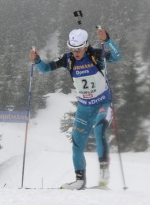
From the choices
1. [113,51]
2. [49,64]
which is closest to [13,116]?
[49,64]

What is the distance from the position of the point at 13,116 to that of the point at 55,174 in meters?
40.7

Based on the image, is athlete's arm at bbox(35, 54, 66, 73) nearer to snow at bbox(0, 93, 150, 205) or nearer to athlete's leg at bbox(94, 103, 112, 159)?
athlete's leg at bbox(94, 103, 112, 159)

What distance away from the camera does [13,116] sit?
5450 cm

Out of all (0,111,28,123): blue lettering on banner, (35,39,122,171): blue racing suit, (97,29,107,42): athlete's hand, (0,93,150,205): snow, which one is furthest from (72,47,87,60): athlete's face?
(0,111,28,123): blue lettering on banner

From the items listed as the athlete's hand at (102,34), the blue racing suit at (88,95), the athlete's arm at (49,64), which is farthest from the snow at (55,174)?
the athlete's hand at (102,34)

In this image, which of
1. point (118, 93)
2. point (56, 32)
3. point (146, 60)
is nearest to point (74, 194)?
point (118, 93)

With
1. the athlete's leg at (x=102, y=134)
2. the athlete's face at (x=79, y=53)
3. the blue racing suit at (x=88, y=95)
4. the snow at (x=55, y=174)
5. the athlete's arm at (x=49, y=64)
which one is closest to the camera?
the snow at (x=55, y=174)

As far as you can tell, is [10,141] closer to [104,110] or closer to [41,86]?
[41,86]

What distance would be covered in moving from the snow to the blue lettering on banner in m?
2.89

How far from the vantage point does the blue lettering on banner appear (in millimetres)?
51469

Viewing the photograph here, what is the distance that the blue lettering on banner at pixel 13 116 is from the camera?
51469mm

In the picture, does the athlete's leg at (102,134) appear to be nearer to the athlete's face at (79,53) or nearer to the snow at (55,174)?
the snow at (55,174)

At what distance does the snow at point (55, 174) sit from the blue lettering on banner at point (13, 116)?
114 inches

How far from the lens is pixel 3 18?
276 ft
